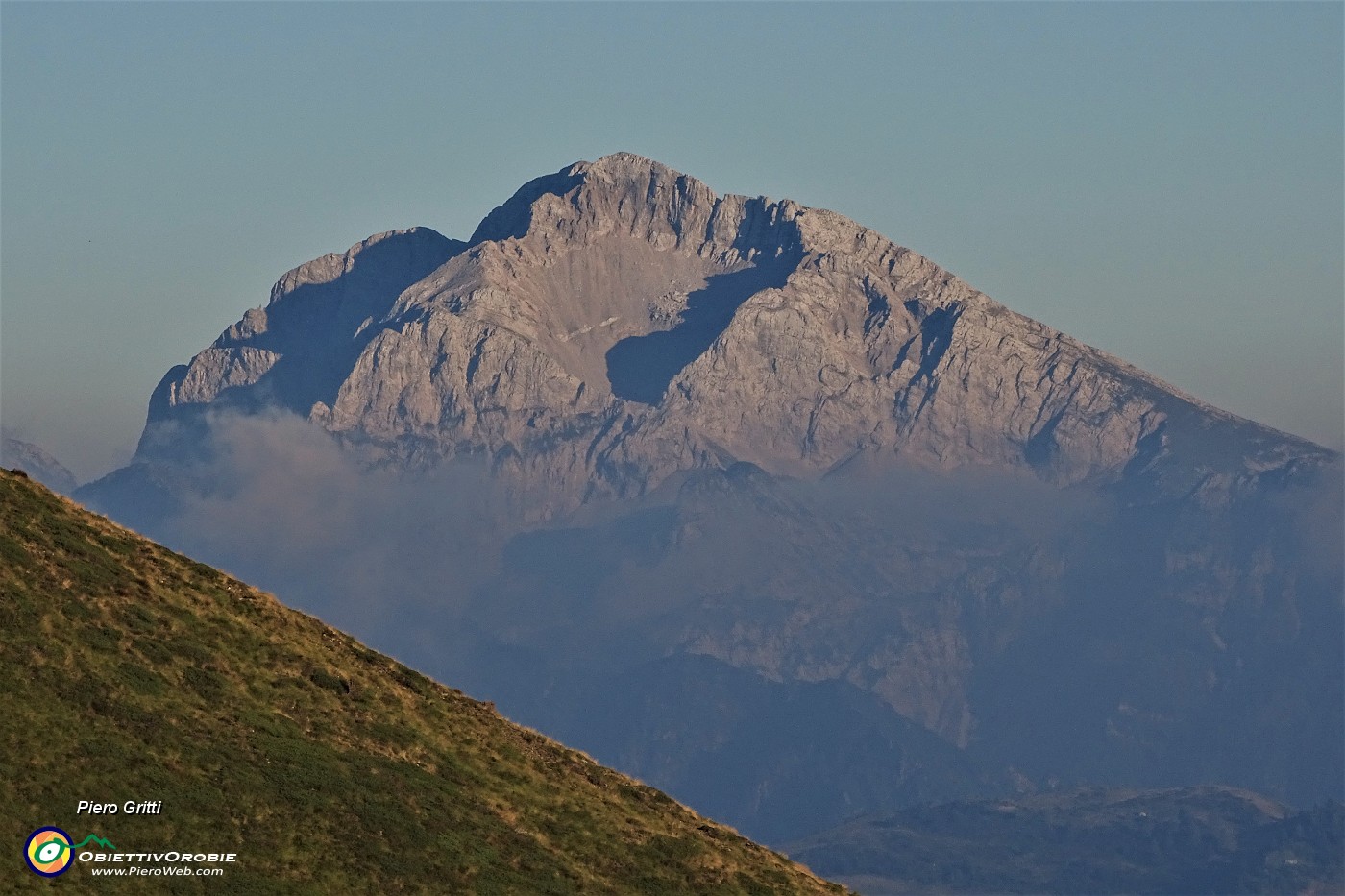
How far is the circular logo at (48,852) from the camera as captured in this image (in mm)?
96125

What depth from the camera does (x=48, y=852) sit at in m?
96.9

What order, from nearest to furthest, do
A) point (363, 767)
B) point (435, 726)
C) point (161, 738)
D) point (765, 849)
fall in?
point (161, 738)
point (363, 767)
point (435, 726)
point (765, 849)

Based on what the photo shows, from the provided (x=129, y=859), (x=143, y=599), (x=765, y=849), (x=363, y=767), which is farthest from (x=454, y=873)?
(x=765, y=849)

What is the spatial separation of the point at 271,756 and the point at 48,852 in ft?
51.2

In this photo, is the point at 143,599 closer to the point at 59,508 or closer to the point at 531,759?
the point at 59,508

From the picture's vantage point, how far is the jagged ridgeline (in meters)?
103

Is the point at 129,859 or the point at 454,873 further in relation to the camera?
the point at 454,873

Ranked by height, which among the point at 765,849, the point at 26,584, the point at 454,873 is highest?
the point at 765,849

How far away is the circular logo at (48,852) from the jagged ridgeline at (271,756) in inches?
19.6

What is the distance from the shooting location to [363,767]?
11456 centimetres

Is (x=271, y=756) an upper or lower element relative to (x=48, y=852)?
upper

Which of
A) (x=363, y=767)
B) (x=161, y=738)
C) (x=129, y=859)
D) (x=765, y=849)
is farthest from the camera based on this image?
(x=765, y=849)

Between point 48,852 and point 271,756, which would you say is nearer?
point 48,852

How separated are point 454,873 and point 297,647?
73.5 ft
